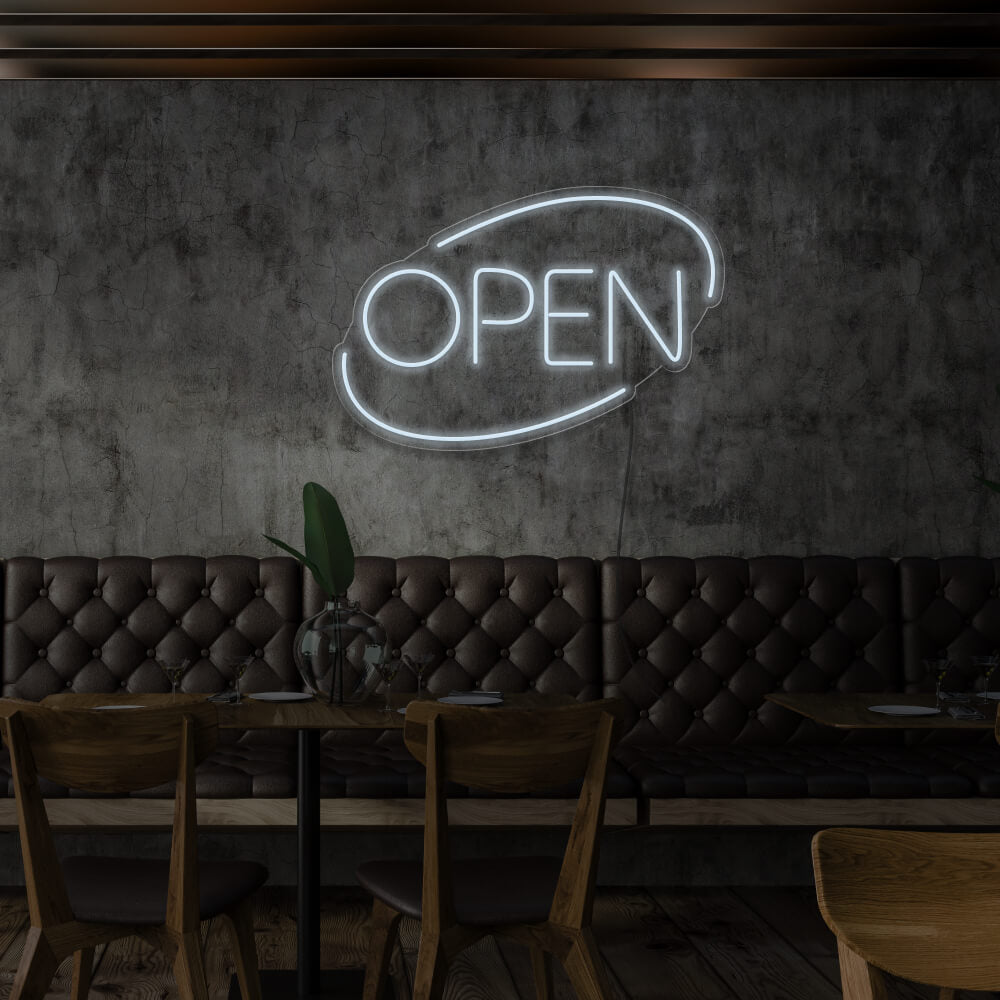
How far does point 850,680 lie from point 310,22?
8.75 ft

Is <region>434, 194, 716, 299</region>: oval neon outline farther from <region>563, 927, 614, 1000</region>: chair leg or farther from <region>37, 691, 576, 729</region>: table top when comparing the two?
<region>563, 927, 614, 1000</region>: chair leg

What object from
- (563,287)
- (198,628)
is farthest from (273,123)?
(198,628)

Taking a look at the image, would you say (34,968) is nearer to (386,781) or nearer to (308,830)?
(308,830)

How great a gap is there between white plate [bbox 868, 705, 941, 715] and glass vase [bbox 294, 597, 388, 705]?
115 cm

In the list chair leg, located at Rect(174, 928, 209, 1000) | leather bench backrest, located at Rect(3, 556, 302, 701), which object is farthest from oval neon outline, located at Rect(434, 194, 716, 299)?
chair leg, located at Rect(174, 928, 209, 1000)

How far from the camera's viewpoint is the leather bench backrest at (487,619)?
11.3ft

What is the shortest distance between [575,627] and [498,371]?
93 centimetres

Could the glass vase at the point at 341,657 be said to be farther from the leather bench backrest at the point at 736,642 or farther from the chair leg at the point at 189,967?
the leather bench backrest at the point at 736,642

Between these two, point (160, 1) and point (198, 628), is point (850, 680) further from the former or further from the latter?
point (160, 1)

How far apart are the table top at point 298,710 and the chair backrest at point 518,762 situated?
265 mm

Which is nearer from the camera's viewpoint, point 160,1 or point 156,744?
point 156,744

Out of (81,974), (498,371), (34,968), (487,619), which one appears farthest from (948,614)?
(34,968)

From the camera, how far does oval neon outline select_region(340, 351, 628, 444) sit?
3.74 meters

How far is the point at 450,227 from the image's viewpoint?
12.4ft
